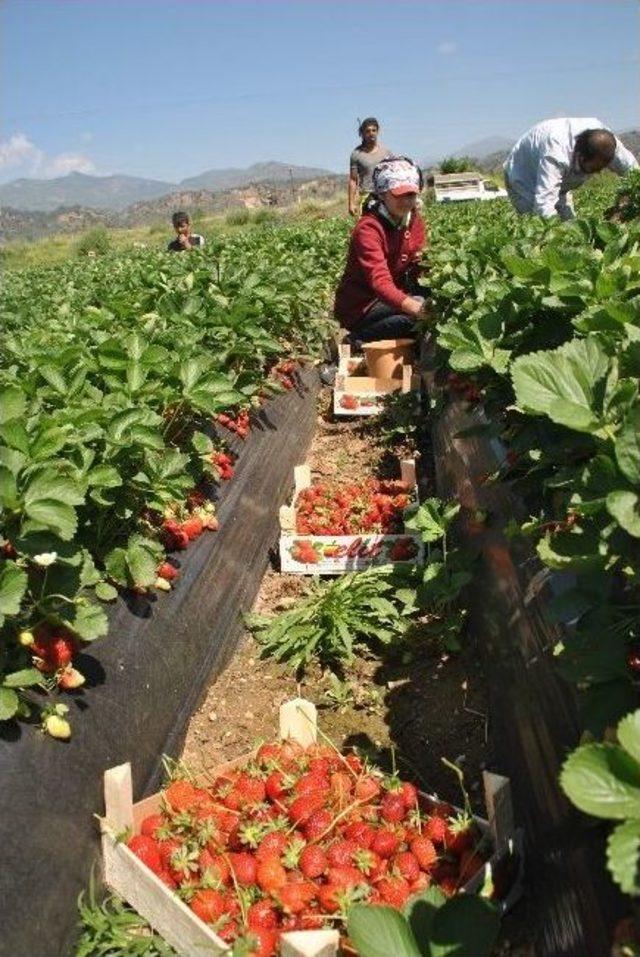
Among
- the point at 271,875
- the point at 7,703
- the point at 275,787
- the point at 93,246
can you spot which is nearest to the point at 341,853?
the point at 271,875

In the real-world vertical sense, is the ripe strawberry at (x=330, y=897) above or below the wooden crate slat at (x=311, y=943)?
below

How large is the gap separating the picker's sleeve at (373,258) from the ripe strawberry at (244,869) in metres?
4.77

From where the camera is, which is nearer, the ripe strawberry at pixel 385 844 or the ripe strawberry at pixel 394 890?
the ripe strawberry at pixel 394 890

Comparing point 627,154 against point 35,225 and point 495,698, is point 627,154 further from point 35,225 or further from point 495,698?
point 35,225

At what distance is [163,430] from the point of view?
350cm

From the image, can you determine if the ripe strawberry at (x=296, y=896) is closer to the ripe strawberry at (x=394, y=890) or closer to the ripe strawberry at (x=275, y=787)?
the ripe strawberry at (x=394, y=890)

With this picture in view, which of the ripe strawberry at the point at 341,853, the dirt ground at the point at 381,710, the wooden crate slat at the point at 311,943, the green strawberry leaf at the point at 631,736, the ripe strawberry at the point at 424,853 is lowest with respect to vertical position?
the dirt ground at the point at 381,710

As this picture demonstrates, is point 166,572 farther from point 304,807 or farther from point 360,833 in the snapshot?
point 360,833

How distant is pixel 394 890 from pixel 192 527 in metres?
1.75

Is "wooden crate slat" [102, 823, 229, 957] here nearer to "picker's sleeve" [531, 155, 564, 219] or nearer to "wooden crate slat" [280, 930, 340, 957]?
"wooden crate slat" [280, 930, 340, 957]

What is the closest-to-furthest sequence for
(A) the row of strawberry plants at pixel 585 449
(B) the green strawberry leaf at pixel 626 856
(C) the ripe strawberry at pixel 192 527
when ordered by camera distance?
(B) the green strawberry leaf at pixel 626 856 < (A) the row of strawberry plants at pixel 585 449 < (C) the ripe strawberry at pixel 192 527

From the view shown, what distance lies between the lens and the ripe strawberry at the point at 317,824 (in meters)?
2.18

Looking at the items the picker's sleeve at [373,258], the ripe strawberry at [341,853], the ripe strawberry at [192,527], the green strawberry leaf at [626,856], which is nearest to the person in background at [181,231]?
the picker's sleeve at [373,258]

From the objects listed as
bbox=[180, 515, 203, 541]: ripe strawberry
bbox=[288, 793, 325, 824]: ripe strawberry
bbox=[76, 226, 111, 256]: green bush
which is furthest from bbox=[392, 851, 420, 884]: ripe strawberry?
bbox=[76, 226, 111, 256]: green bush
